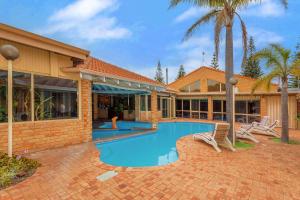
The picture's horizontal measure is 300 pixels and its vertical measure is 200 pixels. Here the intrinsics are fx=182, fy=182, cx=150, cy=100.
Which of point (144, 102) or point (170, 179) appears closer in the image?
point (170, 179)

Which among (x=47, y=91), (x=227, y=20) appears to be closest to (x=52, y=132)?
(x=47, y=91)

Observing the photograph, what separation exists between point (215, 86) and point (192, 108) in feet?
15.1

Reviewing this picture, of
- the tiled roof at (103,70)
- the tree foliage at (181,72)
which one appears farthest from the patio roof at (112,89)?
the tree foliage at (181,72)

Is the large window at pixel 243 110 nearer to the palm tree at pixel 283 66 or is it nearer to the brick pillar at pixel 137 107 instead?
the palm tree at pixel 283 66

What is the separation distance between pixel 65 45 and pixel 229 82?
920 cm

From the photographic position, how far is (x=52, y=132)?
8.91 metres

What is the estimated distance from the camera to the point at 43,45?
8.23 meters

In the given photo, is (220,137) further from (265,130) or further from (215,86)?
(215,86)

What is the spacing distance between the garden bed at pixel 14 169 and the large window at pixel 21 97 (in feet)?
7.61

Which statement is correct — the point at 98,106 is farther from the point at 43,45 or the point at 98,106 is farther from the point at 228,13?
the point at 228,13

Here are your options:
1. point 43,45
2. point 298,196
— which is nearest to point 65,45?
point 43,45

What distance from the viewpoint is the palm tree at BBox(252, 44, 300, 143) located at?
11.7 meters

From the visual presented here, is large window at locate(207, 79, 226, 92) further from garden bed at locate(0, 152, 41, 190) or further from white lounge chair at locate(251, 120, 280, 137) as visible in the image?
garden bed at locate(0, 152, 41, 190)

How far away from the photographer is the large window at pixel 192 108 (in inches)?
1034
